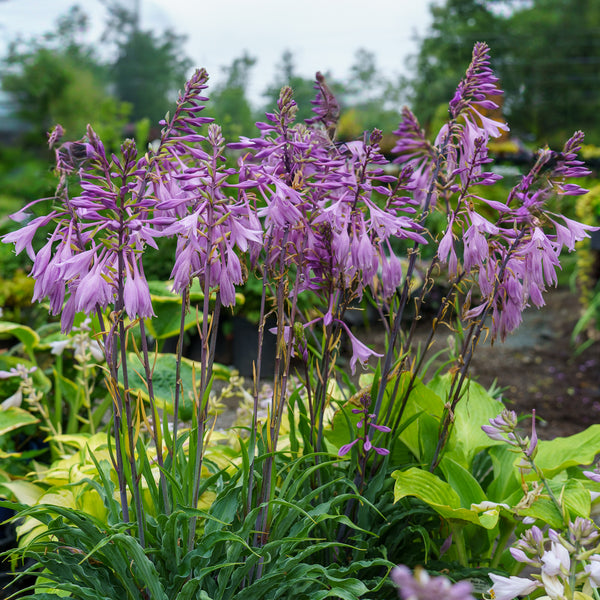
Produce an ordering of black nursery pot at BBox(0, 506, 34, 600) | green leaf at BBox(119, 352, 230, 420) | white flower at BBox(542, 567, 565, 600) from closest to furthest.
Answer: white flower at BBox(542, 567, 565, 600)
black nursery pot at BBox(0, 506, 34, 600)
green leaf at BBox(119, 352, 230, 420)

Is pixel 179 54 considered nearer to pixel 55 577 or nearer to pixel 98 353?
pixel 98 353

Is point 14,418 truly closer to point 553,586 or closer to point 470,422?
point 470,422

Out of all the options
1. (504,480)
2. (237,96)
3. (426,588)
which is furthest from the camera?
(237,96)

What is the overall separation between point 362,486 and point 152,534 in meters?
0.52

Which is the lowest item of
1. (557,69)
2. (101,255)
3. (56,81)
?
(101,255)

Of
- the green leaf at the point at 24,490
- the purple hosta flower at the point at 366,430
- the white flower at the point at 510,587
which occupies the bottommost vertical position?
the green leaf at the point at 24,490

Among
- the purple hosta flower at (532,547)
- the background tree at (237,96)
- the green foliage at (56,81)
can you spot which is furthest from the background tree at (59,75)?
the purple hosta flower at (532,547)

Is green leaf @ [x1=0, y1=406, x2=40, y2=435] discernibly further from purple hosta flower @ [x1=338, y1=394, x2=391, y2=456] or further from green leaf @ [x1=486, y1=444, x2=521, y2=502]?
green leaf @ [x1=486, y1=444, x2=521, y2=502]

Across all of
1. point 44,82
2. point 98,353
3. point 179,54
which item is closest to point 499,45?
point 179,54

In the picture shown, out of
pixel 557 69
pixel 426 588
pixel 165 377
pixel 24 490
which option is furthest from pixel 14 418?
pixel 557 69

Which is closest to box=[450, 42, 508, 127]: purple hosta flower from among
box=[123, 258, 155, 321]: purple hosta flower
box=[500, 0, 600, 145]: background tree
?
box=[123, 258, 155, 321]: purple hosta flower

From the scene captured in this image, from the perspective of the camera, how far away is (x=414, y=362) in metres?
1.51

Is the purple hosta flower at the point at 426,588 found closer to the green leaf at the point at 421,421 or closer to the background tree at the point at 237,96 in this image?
the green leaf at the point at 421,421

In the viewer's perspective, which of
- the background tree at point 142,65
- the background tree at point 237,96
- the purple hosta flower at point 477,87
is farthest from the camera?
the background tree at point 142,65
